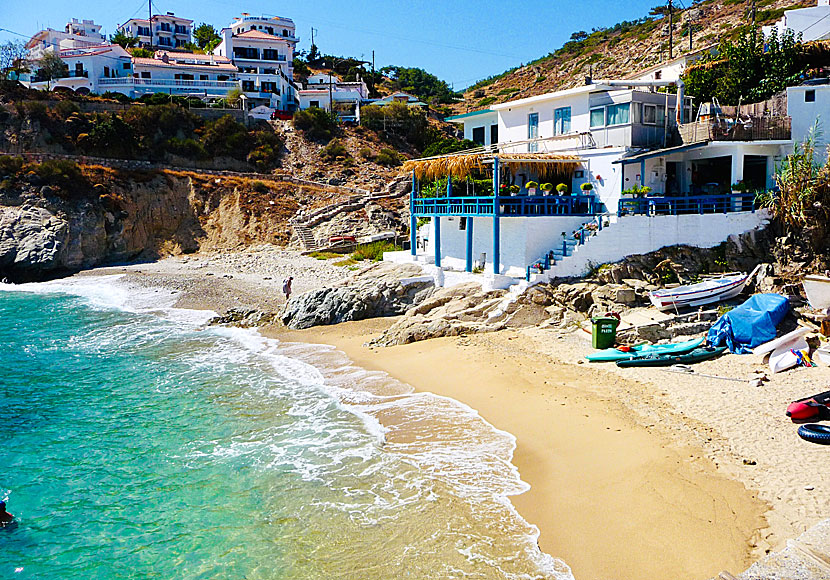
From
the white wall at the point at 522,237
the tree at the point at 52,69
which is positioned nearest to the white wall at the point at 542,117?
the white wall at the point at 522,237

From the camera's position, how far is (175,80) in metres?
67.8

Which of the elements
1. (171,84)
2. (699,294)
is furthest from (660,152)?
(171,84)

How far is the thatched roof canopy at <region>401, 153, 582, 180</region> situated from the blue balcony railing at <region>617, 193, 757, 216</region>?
121 inches

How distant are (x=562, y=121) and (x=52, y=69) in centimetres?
6402

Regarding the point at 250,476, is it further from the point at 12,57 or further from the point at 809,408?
the point at 12,57

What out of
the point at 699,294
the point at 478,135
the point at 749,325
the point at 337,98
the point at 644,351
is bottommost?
the point at 644,351

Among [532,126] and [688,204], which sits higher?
[532,126]

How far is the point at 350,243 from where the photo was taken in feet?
129

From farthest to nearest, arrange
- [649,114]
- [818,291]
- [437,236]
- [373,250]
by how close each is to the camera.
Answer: [373,250] < [437,236] < [649,114] < [818,291]

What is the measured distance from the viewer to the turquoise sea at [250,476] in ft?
29.3

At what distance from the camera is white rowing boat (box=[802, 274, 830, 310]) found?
1661 centimetres

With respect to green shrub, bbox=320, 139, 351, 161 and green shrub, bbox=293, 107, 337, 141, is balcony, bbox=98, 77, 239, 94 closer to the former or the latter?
green shrub, bbox=293, 107, 337, 141

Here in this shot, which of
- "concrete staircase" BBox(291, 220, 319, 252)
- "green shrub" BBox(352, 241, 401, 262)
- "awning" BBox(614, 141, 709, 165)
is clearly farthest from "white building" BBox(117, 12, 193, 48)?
"awning" BBox(614, 141, 709, 165)

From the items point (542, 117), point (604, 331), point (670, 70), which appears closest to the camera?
point (604, 331)
